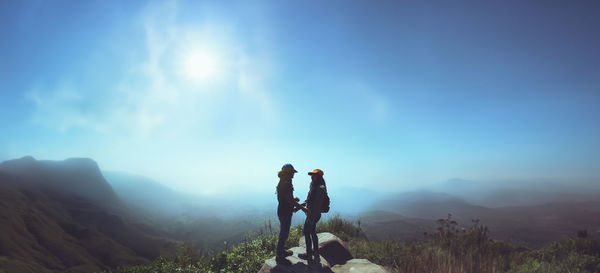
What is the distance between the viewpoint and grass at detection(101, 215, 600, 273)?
6.84 m

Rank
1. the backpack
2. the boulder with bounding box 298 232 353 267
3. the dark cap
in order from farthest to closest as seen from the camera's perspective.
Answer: the boulder with bounding box 298 232 353 267
the backpack
the dark cap

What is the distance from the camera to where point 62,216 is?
527 feet

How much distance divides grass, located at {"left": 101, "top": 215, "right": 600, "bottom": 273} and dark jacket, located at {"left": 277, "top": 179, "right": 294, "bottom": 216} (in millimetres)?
1937

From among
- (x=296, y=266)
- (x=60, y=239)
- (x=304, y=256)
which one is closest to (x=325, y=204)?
(x=304, y=256)

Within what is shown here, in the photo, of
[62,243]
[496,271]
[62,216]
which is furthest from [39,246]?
[496,271]

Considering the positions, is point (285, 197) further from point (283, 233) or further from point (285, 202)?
point (283, 233)

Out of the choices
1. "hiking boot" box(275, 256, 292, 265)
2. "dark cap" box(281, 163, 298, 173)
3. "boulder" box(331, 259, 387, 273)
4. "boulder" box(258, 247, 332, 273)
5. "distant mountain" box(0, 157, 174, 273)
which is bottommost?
"distant mountain" box(0, 157, 174, 273)


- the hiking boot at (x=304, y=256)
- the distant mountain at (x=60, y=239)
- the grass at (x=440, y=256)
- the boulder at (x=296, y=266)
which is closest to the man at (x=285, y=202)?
the boulder at (x=296, y=266)

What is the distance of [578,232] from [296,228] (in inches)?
395

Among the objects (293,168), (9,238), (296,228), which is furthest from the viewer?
(9,238)

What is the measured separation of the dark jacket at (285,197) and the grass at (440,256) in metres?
1.94

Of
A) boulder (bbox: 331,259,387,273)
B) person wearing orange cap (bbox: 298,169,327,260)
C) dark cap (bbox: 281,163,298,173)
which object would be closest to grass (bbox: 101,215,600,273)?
boulder (bbox: 331,259,387,273)

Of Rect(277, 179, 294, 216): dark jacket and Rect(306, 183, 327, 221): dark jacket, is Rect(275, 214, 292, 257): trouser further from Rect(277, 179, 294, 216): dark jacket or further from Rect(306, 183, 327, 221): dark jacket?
Rect(306, 183, 327, 221): dark jacket

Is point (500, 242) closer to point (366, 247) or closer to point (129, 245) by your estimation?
point (366, 247)
